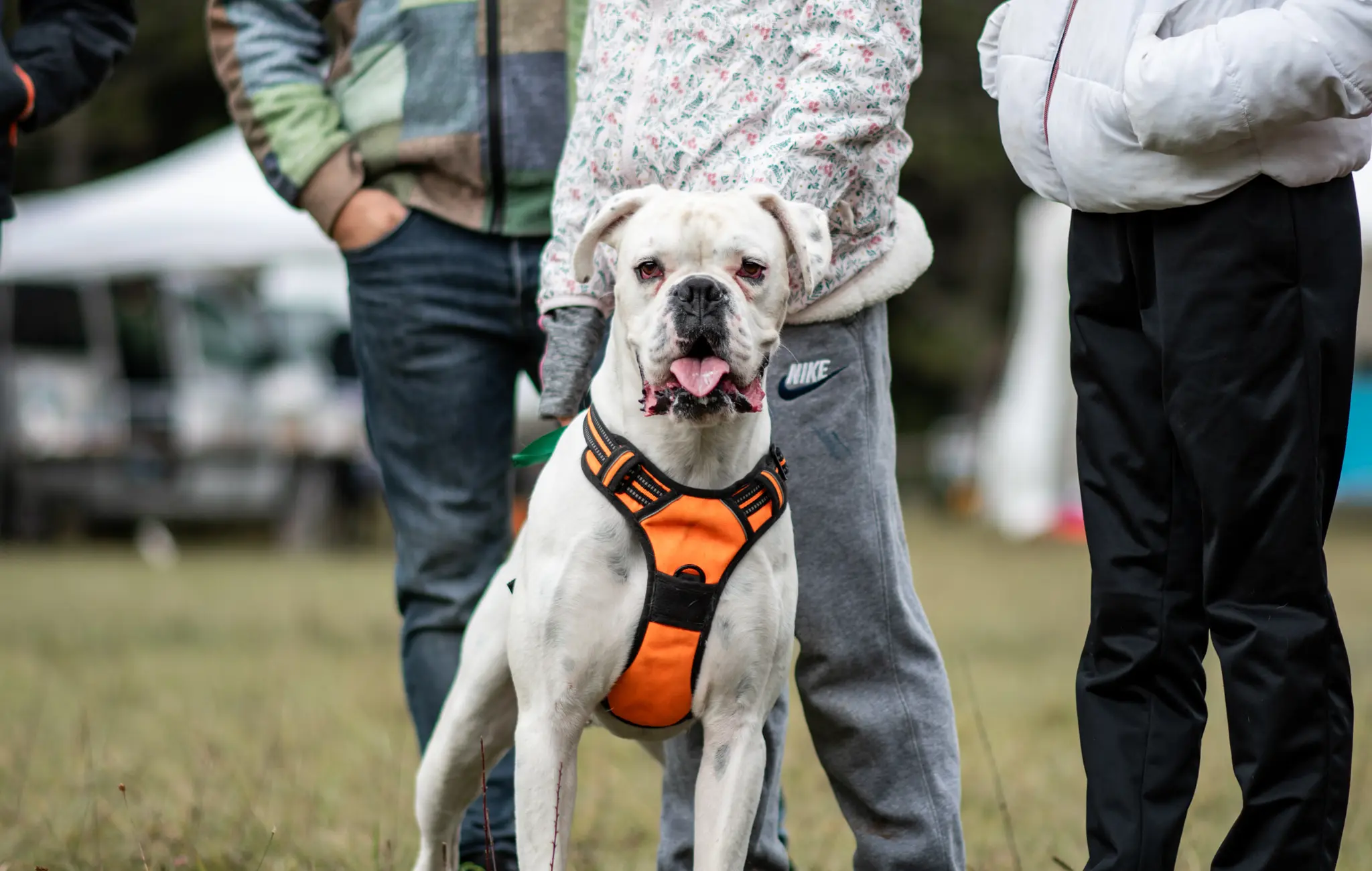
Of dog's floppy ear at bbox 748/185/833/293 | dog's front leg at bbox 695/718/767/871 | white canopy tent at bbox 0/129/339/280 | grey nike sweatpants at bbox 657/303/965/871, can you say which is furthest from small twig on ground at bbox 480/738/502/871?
white canopy tent at bbox 0/129/339/280

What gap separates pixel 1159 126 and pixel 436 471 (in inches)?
70.3

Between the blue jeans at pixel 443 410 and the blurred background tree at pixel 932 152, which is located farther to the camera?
the blurred background tree at pixel 932 152

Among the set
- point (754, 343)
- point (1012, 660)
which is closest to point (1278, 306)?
point (754, 343)

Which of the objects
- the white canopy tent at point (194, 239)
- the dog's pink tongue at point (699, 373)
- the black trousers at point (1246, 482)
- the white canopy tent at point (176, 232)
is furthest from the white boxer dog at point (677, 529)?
the white canopy tent at point (176, 232)

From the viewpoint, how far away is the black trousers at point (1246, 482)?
2.35 metres

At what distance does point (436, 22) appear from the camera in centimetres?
331

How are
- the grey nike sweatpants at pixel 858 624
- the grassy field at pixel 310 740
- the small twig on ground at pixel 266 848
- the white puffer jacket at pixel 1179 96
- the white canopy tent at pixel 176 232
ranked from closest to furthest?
the white puffer jacket at pixel 1179 96, the grey nike sweatpants at pixel 858 624, the small twig on ground at pixel 266 848, the grassy field at pixel 310 740, the white canopy tent at pixel 176 232

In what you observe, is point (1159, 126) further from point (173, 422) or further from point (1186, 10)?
point (173, 422)

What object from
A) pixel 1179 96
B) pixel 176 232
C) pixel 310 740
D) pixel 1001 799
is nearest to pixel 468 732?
pixel 1001 799

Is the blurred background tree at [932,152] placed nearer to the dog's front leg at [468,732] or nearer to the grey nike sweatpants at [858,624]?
the dog's front leg at [468,732]

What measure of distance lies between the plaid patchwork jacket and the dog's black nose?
860 mm

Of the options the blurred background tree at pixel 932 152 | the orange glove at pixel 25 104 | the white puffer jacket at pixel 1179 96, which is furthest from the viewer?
the blurred background tree at pixel 932 152

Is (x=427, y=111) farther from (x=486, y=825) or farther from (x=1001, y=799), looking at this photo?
(x=1001, y=799)

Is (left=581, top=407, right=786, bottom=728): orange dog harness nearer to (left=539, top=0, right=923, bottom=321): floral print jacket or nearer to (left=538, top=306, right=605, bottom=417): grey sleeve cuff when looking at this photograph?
(left=538, top=306, right=605, bottom=417): grey sleeve cuff
